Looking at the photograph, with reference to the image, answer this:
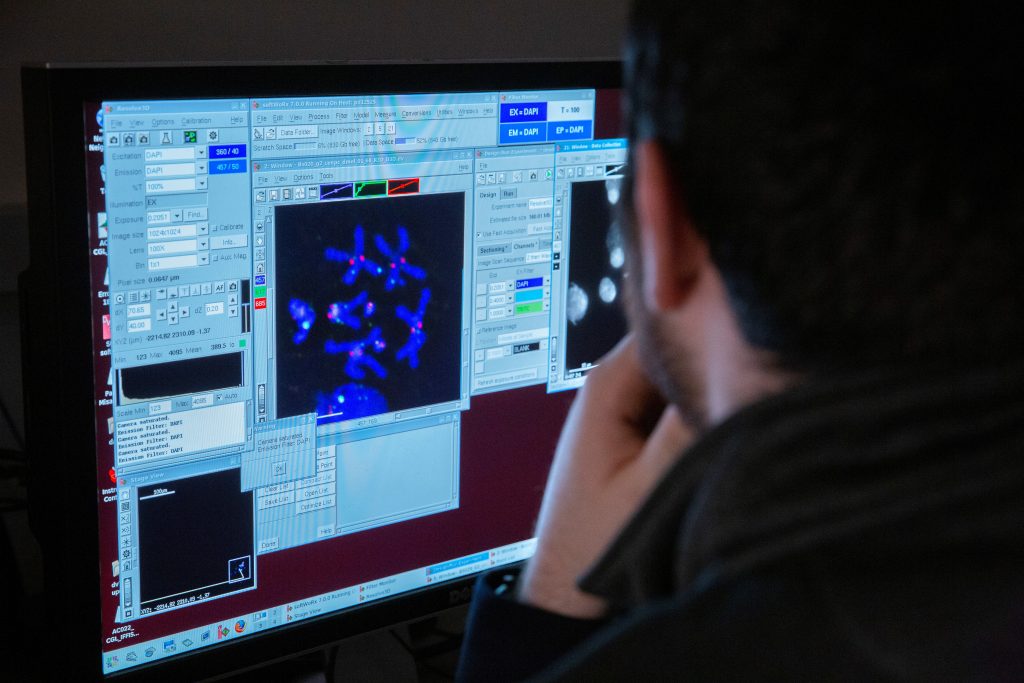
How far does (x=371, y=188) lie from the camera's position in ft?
2.61

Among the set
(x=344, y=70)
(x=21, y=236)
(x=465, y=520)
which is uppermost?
(x=344, y=70)

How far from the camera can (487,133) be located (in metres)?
0.85

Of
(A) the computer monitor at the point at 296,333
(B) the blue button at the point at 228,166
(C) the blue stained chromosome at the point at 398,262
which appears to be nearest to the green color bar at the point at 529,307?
(A) the computer monitor at the point at 296,333

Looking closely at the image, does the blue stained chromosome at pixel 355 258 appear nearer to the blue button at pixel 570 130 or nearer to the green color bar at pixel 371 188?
the green color bar at pixel 371 188

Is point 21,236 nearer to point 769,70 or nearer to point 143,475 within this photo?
point 143,475

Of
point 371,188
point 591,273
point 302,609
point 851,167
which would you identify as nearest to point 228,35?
point 371,188

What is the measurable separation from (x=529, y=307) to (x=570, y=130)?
0.15 metres

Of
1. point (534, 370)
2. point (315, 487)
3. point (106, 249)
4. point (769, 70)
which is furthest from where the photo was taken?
point (534, 370)

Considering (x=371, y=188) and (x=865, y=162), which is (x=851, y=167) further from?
(x=371, y=188)

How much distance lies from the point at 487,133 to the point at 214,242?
0.77ft

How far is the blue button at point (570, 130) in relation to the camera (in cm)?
89

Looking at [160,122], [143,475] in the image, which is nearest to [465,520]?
[143,475]

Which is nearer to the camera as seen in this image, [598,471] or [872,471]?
[872,471]

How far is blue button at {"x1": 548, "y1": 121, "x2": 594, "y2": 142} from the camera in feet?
2.92
